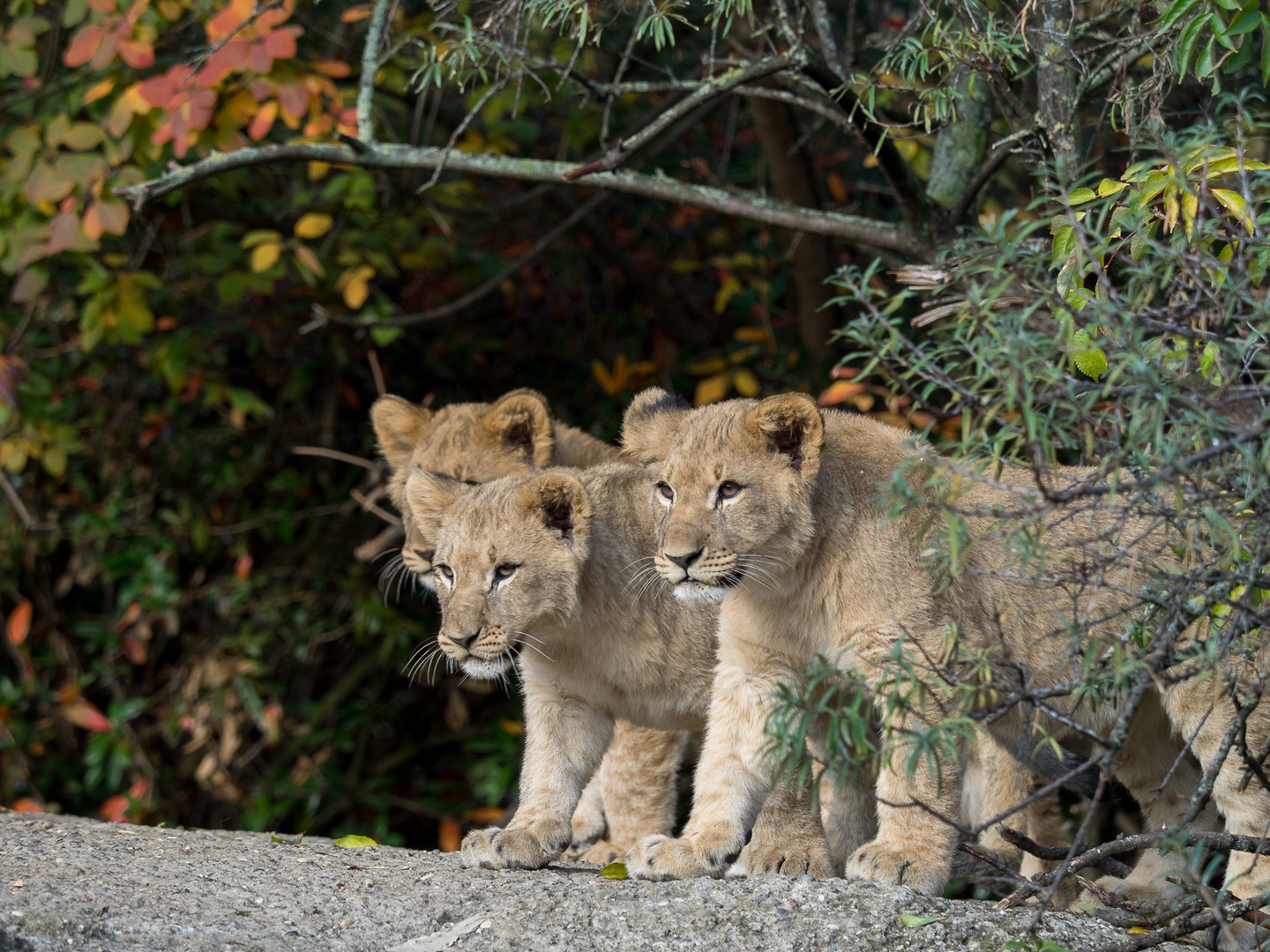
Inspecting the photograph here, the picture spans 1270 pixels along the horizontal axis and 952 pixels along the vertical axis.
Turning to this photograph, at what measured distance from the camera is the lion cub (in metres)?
4.05

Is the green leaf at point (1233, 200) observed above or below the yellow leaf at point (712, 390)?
above

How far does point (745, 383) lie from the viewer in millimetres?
6867

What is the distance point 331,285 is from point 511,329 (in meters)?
1.40

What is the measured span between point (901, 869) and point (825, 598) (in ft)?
2.45

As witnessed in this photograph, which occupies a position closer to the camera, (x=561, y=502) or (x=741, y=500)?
(x=741, y=500)

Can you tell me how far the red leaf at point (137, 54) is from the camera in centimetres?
551

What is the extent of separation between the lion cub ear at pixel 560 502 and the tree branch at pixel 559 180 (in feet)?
4.40

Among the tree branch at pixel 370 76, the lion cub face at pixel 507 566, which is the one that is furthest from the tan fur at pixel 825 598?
the tree branch at pixel 370 76

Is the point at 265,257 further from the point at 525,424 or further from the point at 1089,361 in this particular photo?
the point at 1089,361

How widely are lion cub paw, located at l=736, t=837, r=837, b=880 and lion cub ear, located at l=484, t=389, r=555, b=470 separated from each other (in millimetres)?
1811

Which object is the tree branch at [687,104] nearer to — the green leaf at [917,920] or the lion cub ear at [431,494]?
the lion cub ear at [431,494]

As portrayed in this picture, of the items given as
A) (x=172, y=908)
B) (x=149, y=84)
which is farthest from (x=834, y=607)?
(x=149, y=84)

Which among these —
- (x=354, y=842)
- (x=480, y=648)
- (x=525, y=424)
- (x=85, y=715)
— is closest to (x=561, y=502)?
(x=480, y=648)

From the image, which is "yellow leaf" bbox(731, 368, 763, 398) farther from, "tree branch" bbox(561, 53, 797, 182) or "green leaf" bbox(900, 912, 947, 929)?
"green leaf" bbox(900, 912, 947, 929)
